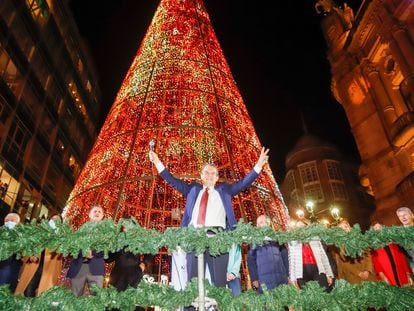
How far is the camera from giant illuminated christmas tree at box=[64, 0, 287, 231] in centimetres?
729

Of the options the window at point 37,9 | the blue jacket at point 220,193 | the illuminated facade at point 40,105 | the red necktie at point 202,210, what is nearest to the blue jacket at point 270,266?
the blue jacket at point 220,193

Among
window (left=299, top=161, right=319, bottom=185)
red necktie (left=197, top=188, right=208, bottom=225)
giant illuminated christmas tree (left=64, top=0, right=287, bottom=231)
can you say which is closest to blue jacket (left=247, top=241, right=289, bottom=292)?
red necktie (left=197, top=188, right=208, bottom=225)

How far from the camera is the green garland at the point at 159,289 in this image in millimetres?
2771

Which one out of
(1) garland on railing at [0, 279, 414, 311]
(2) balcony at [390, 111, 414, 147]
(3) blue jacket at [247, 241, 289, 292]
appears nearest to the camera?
(1) garland on railing at [0, 279, 414, 311]

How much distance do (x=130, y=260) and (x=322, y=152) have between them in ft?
121

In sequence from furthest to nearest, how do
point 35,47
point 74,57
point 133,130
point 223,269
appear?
point 74,57, point 35,47, point 133,130, point 223,269

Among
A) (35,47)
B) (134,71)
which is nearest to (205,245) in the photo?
(134,71)

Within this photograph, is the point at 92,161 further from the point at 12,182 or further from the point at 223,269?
the point at 12,182

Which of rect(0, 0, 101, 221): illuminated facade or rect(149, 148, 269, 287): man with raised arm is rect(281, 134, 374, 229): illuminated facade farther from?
rect(149, 148, 269, 287): man with raised arm

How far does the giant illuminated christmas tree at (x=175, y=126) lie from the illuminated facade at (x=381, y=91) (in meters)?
12.0

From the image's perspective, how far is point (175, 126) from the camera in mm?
7523

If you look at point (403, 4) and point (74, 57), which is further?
point (74, 57)

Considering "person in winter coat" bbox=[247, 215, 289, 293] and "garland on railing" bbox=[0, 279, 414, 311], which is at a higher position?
"person in winter coat" bbox=[247, 215, 289, 293]

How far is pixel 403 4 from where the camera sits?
59.9ft
